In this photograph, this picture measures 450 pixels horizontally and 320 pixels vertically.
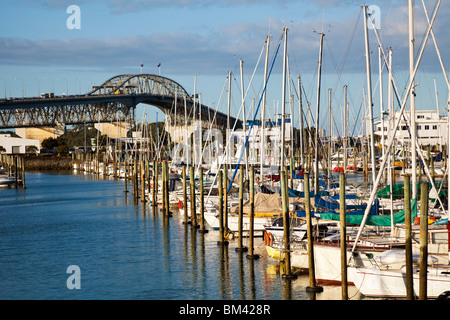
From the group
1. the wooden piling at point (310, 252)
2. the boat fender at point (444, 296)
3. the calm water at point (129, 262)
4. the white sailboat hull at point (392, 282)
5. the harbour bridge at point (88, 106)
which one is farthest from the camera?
the harbour bridge at point (88, 106)

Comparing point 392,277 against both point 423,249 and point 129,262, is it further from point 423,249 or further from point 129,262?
point 129,262

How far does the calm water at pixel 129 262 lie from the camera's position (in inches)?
1105

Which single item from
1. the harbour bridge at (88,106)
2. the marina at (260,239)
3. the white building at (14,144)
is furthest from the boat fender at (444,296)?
the white building at (14,144)

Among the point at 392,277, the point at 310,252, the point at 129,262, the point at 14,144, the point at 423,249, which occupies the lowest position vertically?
the point at 129,262

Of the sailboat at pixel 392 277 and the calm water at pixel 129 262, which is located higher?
the sailboat at pixel 392 277

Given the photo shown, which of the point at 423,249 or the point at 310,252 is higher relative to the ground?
the point at 423,249

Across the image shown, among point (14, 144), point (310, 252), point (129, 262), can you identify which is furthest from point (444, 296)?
point (14, 144)

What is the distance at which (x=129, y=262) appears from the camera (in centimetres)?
3466

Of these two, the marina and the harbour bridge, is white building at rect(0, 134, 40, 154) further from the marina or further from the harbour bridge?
the marina

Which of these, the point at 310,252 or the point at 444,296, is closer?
the point at 444,296
